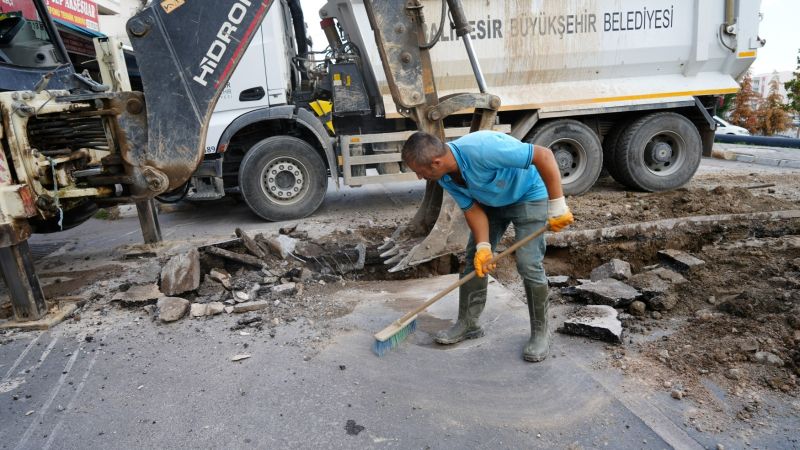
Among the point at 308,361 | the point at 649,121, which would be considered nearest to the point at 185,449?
the point at 308,361

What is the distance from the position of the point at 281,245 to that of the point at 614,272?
2.99m

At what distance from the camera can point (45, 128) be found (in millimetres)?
4062

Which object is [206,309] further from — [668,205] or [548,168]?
[668,205]

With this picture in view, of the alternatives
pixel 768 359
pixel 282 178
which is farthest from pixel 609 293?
pixel 282 178

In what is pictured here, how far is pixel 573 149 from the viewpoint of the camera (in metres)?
7.28

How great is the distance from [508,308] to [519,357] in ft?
2.26

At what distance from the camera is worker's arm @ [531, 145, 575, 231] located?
280cm

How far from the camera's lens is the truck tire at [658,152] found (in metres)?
7.25

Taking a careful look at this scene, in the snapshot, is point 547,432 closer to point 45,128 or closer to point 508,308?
point 508,308

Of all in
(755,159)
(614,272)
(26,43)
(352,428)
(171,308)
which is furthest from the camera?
(755,159)

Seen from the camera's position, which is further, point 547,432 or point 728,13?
point 728,13

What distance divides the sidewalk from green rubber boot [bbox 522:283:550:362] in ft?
27.3

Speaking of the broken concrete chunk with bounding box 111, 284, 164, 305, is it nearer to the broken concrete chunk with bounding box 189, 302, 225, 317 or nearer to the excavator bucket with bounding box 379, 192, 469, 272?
the broken concrete chunk with bounding box 189, 302, 225, 317

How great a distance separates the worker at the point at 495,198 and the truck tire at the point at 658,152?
483 cm
